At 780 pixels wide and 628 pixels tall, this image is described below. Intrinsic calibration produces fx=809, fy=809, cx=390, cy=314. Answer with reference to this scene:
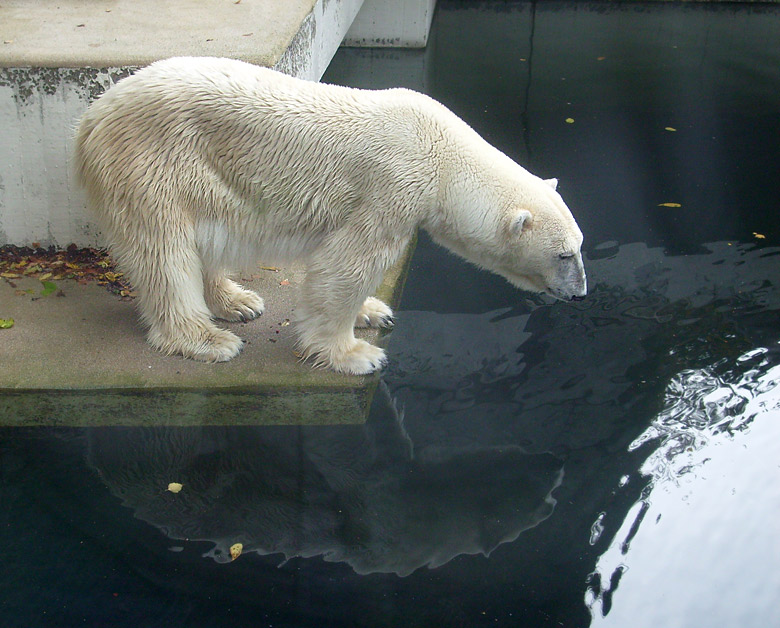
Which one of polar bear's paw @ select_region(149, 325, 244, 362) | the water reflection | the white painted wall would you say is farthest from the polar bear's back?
the white painted wall

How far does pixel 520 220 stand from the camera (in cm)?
329

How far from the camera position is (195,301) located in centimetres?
361

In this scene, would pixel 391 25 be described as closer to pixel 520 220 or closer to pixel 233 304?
pixel 233 304

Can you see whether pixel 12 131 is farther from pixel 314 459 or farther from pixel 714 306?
pixel 714 306

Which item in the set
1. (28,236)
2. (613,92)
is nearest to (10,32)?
(28,236)

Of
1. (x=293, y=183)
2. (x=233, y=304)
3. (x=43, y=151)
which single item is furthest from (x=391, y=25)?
(x=293, y=183)

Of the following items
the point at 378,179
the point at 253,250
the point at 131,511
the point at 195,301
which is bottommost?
the point at 131,511

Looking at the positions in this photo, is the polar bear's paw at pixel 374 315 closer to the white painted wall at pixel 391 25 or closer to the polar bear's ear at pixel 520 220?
the polar bear's ear at pixel 520 220

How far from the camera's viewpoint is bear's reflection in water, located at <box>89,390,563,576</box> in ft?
9.82

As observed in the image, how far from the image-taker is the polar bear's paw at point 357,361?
12.0ft

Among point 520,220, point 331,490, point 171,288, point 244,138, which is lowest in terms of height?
point 331,490

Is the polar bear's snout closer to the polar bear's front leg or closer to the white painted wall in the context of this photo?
the polar bear's front leg

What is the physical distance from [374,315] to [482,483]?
3.74ft

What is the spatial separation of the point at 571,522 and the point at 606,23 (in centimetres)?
948
